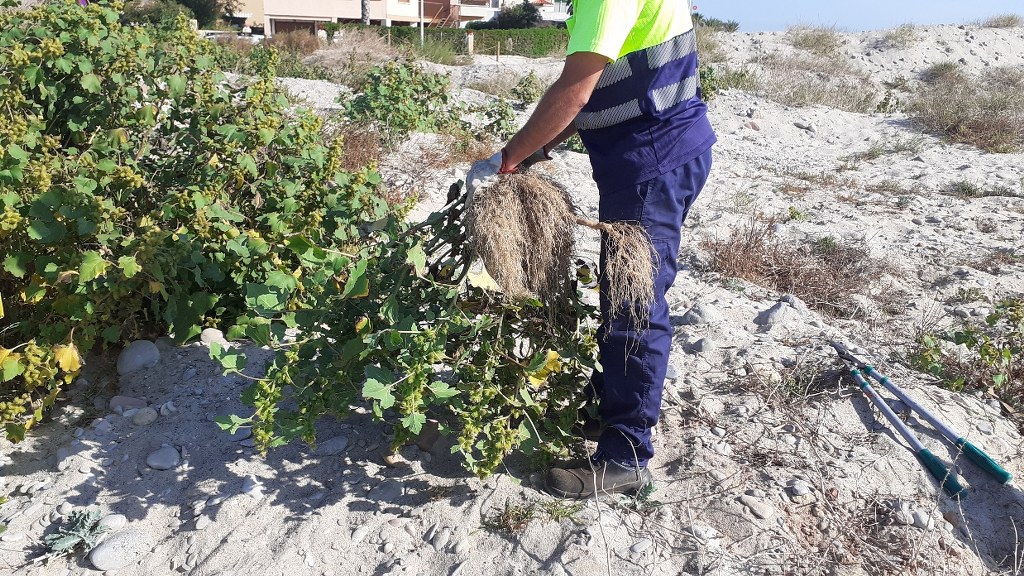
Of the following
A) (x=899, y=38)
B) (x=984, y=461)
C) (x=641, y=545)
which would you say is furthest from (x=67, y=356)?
(x=899, y=38)

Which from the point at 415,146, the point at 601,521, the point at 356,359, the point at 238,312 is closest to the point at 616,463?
the point at 601,521

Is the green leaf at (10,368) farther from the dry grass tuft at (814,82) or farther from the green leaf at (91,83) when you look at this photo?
the dry grass tuft at (814,82)

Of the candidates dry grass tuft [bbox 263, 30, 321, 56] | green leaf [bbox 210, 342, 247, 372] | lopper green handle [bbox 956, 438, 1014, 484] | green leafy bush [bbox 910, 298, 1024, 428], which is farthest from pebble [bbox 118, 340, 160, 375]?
dry grass tuft [bbox 263, 30, 321, 56]

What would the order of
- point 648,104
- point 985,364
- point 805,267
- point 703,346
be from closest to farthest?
point 648,104, point 985,364, point 703,346, point 805,267

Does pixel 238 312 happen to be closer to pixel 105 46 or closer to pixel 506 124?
pixel 105 46

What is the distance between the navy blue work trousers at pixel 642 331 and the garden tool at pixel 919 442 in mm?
1014

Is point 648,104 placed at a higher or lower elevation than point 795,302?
higher

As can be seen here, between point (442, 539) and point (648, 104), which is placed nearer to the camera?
point (648, 104)

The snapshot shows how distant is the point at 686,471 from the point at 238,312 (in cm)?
188

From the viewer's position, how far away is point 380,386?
204 cm

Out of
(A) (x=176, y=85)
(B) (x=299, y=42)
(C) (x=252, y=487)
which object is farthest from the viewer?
(B) (x=299, y=42)

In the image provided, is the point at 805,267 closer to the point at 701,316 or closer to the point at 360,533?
the point at 701,316

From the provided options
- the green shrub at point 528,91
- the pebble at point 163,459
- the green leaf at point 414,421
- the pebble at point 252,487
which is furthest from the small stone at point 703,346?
the green shrub at point 528,91

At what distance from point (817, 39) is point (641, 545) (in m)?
17.9
